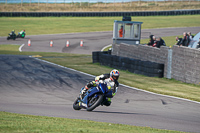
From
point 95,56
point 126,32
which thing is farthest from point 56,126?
point 126,32

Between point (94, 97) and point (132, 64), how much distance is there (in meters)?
10.6

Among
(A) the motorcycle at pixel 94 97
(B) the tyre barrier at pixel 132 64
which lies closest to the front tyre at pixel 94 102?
(A) the motorcycle at pixel 94 97

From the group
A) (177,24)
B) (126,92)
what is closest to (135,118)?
(126,92)

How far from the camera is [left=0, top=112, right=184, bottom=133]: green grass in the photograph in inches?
285

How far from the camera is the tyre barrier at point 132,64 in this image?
62.7 ft

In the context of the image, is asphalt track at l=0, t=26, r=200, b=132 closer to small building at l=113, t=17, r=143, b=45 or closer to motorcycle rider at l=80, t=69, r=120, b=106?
motorcycle rider at l=80, t=69, r=120, b=106

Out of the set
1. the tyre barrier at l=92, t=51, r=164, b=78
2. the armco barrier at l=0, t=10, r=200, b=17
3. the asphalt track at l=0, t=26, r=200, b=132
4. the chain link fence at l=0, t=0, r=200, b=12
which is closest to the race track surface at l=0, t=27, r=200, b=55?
the tyre barrier at l=92, t=51, r=164, b=78

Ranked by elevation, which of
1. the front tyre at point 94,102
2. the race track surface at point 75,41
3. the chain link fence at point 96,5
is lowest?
the race track surface at point 75,41

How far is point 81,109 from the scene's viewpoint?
1104cm

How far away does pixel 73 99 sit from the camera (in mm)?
12680

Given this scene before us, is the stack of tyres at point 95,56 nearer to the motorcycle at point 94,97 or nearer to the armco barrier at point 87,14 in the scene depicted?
the motorcycle at point 94,97

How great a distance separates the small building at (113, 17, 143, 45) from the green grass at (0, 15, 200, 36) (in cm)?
2326

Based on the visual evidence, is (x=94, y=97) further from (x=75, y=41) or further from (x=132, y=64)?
(x=75, y=41)

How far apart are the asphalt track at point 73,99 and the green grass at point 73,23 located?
31988mm
